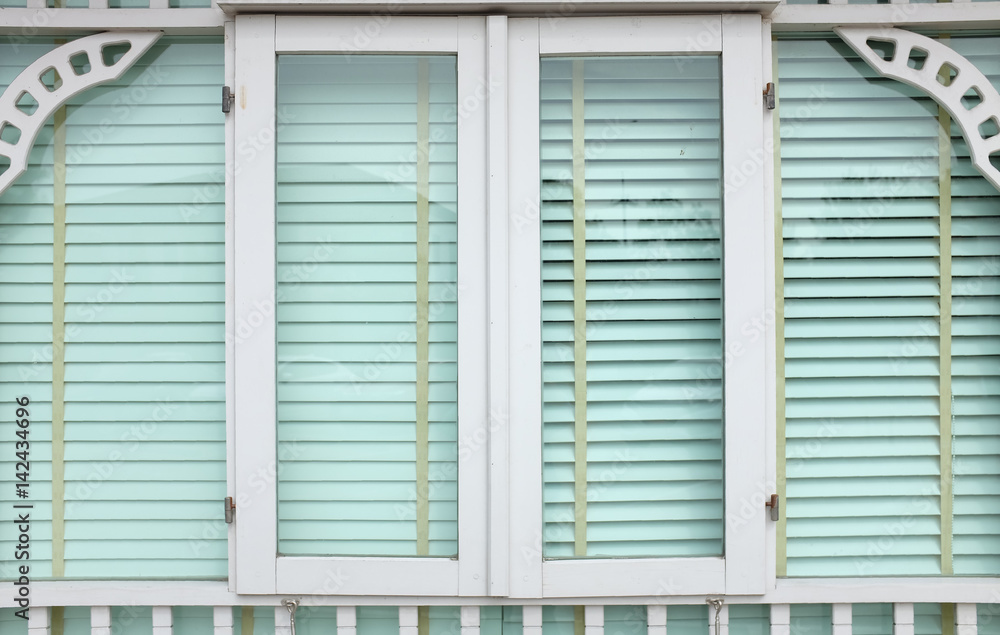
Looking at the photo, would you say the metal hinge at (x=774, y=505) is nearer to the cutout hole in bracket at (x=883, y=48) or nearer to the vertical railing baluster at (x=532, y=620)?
the vertical railing baluster at (x=532, y=620)

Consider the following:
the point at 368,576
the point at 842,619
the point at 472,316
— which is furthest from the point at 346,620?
the point at 842,619

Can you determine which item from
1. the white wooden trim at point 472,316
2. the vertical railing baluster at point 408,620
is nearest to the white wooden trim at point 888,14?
the white wooden trim at point 472,316

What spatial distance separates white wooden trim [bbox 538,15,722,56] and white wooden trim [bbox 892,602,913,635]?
174cm

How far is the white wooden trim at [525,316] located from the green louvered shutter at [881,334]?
0.76m

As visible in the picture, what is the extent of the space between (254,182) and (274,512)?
3.15ft

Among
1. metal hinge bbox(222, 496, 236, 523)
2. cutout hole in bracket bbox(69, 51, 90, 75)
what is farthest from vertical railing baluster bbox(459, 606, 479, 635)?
cutout hole in bracket bbox(69, 51, 90, 75)

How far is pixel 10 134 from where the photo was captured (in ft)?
7.89

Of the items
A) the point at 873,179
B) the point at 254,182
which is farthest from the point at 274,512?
the point at 873,179

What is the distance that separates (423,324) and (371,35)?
0.86 m

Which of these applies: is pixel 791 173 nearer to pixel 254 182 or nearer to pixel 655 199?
pixel 655 199

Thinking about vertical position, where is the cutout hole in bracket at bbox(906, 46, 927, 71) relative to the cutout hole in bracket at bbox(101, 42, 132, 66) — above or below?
below

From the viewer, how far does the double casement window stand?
7.57 feet

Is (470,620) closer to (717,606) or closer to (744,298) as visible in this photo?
(717,606)

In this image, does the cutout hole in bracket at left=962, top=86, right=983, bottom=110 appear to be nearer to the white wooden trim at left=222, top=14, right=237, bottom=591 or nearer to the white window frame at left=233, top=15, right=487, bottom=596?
the white window frame at left=233, top=15, right=487, bottom=596
